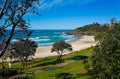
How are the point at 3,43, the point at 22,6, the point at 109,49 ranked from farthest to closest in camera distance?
the point at 109,49
the point at 22,6
the point at 3,43

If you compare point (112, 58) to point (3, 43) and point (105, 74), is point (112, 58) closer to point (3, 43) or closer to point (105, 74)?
point (105, 74)

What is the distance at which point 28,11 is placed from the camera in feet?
55.5

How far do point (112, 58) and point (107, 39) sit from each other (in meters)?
2.56

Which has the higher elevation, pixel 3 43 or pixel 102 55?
pixel 3 43

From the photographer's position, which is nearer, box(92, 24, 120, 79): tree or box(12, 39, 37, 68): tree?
box(12, 39, 37, 68): tree

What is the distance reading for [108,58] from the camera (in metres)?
22.4

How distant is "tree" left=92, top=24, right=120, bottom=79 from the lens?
71.4ft

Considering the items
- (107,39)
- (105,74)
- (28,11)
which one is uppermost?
(28,11)

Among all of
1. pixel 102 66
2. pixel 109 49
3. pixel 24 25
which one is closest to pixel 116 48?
pixel 109 49

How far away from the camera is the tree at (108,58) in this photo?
21.8 m

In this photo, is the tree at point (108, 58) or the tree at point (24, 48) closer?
the tree at point (24, 48)

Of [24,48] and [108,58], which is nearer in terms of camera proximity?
[24,48]

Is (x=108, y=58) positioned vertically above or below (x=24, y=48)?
below

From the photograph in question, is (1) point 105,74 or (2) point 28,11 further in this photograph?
(1) point 105,74
